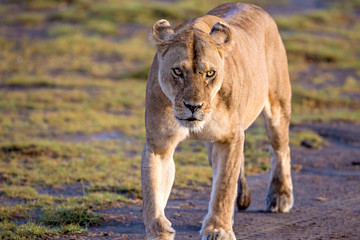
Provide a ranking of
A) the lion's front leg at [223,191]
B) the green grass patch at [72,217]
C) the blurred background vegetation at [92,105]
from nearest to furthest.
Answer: the lion's front leg at [223,191]
the green grass patch at [72,217]
the blurred background vegetation at [92,105]

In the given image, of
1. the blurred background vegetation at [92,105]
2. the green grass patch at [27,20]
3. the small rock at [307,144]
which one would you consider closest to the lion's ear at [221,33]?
the blurred background vegetation at [92,105]

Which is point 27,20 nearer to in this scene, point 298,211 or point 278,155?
A: point 278,155

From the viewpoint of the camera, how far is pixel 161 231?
3.62 metres

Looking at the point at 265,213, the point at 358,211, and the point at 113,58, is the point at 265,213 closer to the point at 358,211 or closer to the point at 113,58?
the point at 358,211

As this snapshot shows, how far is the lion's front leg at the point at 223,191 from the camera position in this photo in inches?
148

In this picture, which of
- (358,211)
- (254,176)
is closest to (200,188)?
(254,176)

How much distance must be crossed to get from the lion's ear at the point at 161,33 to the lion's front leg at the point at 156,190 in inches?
26.9

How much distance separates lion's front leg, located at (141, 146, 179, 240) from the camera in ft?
11.9

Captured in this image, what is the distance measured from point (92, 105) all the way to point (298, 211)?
A: 5.01 metres

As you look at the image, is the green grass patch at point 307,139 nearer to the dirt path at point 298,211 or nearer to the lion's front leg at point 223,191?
the dirt path at point 298,211

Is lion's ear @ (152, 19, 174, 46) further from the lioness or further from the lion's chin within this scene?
the lion's chin

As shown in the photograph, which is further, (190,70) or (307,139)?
(307,139)

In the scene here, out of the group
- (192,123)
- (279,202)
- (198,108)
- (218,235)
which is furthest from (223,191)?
(279,202)

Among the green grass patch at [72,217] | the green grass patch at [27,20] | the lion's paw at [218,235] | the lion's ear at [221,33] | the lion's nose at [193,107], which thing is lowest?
the green grass patch at [27,20]
